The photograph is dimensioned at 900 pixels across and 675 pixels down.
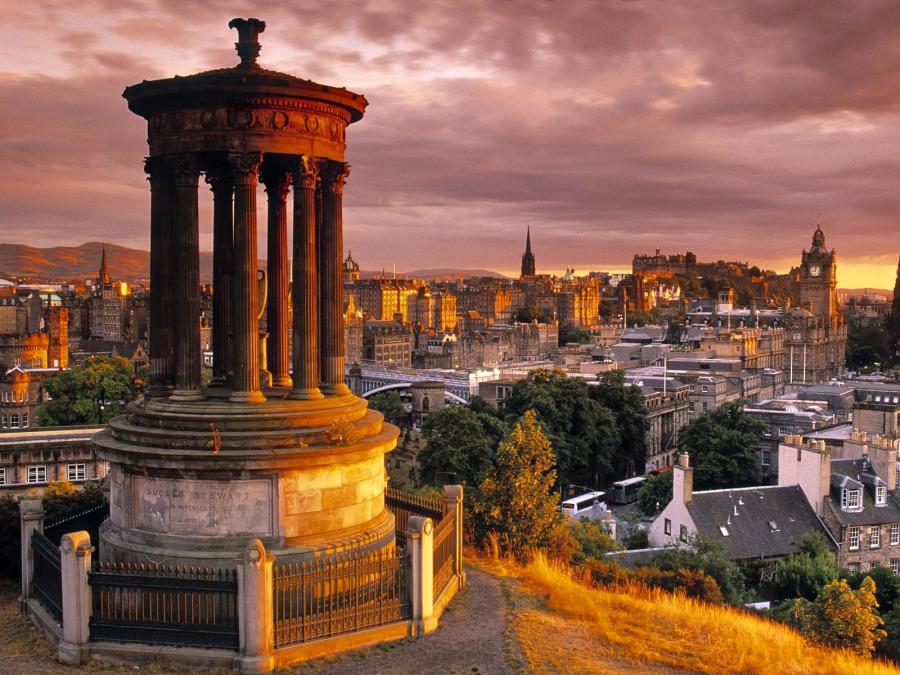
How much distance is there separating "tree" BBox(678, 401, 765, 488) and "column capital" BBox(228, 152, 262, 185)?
56327 mm

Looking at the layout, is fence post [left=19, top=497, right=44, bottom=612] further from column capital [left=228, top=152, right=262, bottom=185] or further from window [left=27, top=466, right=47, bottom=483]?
window [left=27, top=466, right=47, bottom=483]

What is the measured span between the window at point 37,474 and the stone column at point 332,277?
37.7 meters

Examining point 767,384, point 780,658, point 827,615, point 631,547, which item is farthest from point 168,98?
point 767,384

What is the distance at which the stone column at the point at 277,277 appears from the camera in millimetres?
20797

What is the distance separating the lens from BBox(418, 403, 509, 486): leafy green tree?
2345 inches

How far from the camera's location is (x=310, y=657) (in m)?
16.3

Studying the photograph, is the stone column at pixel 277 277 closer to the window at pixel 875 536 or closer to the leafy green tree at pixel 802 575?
the leafy green tree at pixel 802 575

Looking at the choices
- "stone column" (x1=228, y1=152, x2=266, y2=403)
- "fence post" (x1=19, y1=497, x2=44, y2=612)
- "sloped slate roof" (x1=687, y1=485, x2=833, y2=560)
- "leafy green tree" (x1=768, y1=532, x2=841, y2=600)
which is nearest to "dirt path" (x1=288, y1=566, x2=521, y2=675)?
"stone column" (x1=228, y1=152, x2=266, y2=403)

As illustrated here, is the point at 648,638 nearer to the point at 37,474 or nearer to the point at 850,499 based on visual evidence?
the point at 850,499

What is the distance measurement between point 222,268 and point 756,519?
123 ft

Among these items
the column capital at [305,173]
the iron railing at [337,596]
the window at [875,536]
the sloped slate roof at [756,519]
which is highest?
the column capital at [305,173]

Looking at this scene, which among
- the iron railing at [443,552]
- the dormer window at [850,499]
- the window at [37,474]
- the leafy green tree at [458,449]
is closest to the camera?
the iron railing at [443,552]

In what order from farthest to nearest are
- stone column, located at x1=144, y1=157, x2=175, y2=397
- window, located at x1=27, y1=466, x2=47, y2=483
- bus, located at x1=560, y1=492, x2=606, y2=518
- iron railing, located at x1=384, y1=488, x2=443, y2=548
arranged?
bus, located at x1=560, y1=492, x2=606, y2=518
window, located at x1=27, y1=466, x2=47, y2=483
iron railing, located at x1=384, y1=488, x2=443, y2=548
stone column, located at x1=144, y1=157, x2=175, y2=397

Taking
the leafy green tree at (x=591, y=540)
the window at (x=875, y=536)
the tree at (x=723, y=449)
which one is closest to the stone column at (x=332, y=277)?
the leafy green tree at (x=591, y=540)
